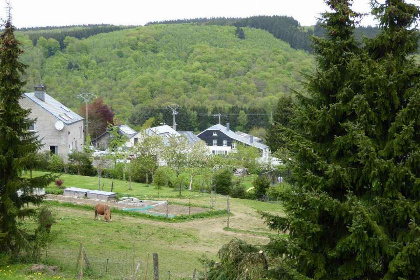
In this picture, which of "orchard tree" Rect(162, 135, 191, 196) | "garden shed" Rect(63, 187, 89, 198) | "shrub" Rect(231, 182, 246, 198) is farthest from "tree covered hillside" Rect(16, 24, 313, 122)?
"garden shed" Rect(63, 187, 89, 198)

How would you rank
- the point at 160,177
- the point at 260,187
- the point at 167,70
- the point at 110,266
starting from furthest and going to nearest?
1. the point at 167,70
2. the point at 260,187
3. the point at 160,177
4. the point at 110,266

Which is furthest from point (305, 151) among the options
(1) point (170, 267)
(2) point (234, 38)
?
(2) point (234, 38)

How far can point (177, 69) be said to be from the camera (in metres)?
144

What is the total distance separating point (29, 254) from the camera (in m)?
18.3

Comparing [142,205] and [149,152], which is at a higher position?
[149,152]

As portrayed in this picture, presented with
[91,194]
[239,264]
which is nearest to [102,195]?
[91,194]

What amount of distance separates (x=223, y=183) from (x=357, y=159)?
110 ft

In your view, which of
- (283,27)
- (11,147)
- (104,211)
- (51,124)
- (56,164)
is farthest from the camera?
(283,27)

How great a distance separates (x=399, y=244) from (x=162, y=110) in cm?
9294

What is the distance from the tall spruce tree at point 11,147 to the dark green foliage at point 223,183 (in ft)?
87.3

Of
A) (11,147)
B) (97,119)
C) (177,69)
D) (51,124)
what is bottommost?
(11,147)

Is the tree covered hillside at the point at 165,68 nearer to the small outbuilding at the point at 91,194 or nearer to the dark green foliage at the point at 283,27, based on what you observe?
the dark green foliage at the point at 283,27

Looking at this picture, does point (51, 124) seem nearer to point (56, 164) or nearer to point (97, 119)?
point (56, 164)

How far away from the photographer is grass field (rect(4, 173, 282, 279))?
61.7 ft
